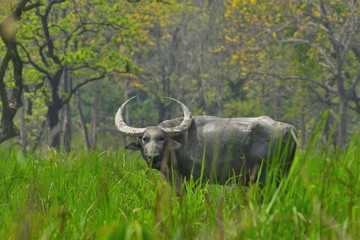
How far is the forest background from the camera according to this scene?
14.9 metres

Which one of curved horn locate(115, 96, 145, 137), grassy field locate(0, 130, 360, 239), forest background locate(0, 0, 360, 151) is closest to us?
grassy field locate(0, 130, 360, 239)

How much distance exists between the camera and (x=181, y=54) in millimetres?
26312

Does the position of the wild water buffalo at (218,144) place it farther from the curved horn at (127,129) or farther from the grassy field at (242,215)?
the grassy field at (242,215)

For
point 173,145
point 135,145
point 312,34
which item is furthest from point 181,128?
point 312,34

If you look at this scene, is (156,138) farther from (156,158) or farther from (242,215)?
(242,215)

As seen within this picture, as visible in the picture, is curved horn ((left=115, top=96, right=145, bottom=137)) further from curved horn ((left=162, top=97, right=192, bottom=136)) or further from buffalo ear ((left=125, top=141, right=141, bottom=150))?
curved horn ((left=162, top=97, right=192, bottom=136))

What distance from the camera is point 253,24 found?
1806 centimetres

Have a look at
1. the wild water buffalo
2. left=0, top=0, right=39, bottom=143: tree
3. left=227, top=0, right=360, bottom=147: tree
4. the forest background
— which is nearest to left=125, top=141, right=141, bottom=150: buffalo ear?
the wild water buffalo

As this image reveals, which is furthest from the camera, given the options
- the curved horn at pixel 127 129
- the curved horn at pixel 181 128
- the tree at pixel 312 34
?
the tree at pixel 312 34

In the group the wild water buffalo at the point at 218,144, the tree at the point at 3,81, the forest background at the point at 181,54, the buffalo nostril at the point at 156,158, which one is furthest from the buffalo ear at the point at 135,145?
the tree at the point at 3,81

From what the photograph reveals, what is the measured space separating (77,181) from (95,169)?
66 centimetres

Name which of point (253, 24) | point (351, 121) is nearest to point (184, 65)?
point (253, 24)

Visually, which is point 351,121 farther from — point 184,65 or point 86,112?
point 86,112

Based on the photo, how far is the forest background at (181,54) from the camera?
14875 millimetres
